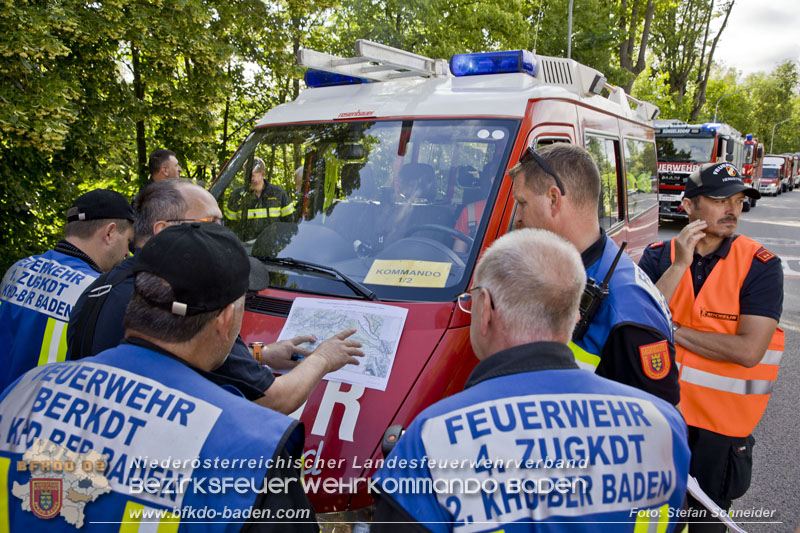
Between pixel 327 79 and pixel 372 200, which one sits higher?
pixel 327 79

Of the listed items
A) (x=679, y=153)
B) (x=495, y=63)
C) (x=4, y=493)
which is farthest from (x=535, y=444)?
(x=679, y=153)

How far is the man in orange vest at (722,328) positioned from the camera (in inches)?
104

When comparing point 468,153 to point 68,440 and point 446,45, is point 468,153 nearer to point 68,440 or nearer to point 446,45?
point 68,440

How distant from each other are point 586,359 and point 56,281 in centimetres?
226

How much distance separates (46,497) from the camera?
130cm

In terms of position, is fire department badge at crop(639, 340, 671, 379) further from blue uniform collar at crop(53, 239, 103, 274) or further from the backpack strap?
blue uniform collar at crop(53, 239, 103, 274)

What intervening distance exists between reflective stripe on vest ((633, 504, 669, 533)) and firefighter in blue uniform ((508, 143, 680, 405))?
1.76 feet

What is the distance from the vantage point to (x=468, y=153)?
A: 116 inches

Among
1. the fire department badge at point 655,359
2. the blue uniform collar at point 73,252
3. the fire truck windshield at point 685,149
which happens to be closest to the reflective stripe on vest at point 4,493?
the blue uniform collar at point 73,252

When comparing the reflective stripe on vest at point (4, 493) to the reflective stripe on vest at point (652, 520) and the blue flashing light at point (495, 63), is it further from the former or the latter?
the blue flashing light at point (495, 63)

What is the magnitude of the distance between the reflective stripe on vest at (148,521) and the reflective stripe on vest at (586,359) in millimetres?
1355

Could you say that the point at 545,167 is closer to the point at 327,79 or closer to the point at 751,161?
the point at 327,79

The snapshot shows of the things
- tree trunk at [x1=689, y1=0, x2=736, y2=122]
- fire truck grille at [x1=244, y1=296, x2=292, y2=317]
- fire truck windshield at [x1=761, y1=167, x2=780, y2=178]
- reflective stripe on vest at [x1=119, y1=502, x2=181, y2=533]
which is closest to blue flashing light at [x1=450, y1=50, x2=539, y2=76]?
fire truck grille at [x1=244, y1=296, x2=292, y2=317]

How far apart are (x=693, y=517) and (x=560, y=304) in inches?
61.4
